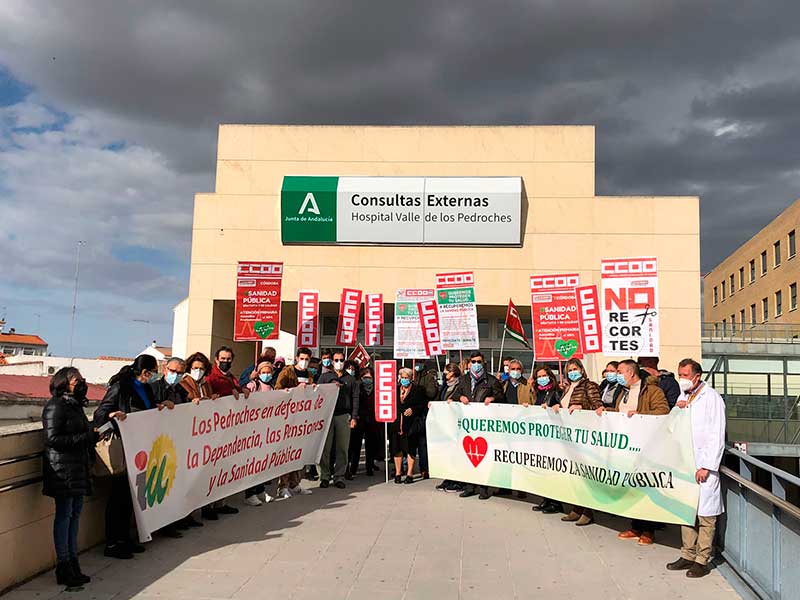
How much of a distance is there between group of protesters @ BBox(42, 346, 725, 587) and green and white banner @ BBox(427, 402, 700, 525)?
19cm

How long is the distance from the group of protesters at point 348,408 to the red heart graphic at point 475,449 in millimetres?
→ 541

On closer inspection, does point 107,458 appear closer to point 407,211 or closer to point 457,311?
point 457,311

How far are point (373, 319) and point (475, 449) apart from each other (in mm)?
7252

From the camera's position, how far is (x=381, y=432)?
1225 cm

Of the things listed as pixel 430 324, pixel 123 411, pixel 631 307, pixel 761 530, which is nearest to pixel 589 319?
pixel 631 307

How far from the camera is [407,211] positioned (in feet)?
72.9

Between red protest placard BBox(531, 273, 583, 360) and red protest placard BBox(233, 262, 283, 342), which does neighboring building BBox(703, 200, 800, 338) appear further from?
red protest placard BBox(233, 262, 283, 342)

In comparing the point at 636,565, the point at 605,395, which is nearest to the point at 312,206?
the point at 605,395

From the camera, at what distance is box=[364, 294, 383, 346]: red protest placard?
16.2 m

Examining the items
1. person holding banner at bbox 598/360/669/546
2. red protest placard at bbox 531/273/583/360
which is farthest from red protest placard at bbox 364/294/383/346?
person holding banner at bbox 598/360/669/546

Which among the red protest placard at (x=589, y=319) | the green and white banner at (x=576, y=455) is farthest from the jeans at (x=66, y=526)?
the red protest placard at (x=589, y=319)

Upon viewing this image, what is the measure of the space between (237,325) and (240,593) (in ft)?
31.0

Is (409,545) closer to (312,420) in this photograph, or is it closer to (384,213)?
(312,420)

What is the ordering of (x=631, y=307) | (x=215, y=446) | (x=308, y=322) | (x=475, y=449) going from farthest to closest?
1. (x=308, y=322)
2. (x=631, y=307)
3. (x=475, y=449)
4. (x=215, y=446)
